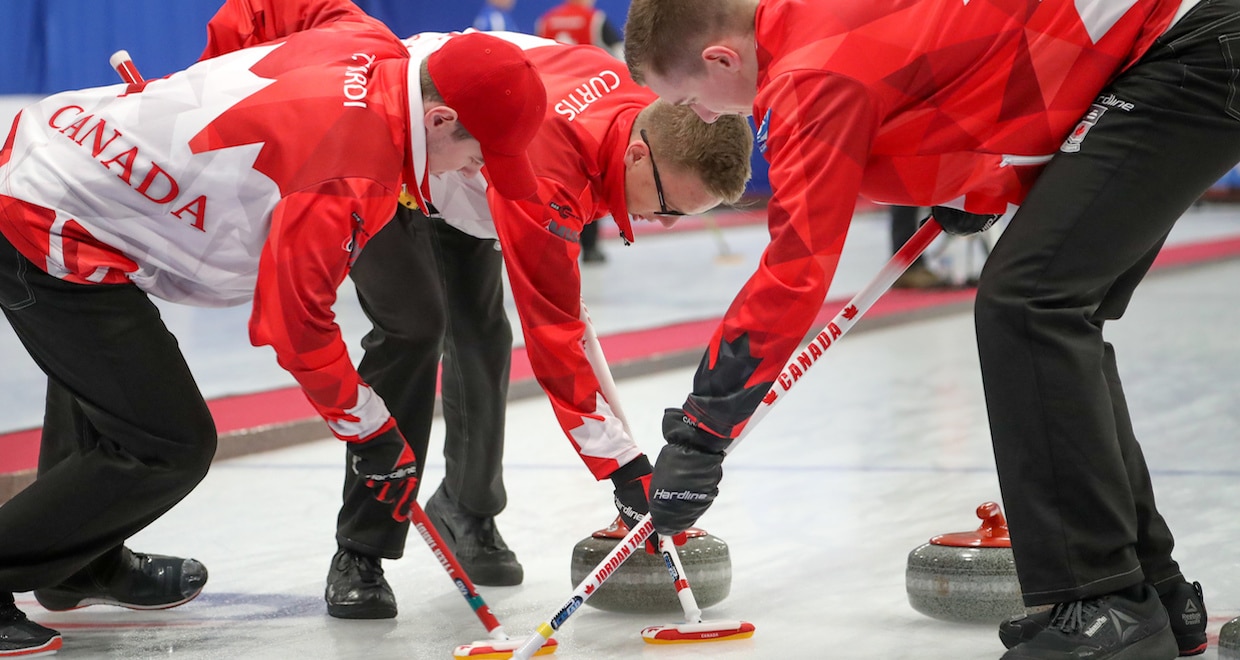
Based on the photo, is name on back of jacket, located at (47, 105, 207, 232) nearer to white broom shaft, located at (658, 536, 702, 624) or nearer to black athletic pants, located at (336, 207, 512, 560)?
black athletic pants, located at (336, 207, 512, 560)

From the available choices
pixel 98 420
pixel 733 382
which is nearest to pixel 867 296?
pixel 733 382

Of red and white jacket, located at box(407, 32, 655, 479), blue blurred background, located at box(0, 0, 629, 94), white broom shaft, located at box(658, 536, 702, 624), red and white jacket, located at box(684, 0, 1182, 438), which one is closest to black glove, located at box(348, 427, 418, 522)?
red and white jacket, located at box(407, 32, 655, 479)

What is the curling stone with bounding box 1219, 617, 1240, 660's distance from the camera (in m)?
2.33

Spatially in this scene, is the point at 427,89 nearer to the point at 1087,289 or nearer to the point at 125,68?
the point at 125,68

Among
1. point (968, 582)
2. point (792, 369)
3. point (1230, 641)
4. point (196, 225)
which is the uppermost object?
point (196, 225)

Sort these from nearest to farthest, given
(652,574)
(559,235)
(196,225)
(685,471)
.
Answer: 1. (685,471)
2. (196,225)
3. (559,235)
4. (652,574)

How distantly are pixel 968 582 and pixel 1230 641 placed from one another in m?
0.47

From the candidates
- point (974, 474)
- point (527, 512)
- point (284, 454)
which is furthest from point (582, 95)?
point (284, 454)

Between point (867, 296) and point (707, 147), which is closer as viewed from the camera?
point (867, 296)

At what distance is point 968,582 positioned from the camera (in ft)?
8.68

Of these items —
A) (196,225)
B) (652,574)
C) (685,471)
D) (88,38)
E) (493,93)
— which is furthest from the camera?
(88,38)

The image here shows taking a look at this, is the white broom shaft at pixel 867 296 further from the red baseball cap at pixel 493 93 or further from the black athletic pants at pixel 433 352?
the black athletic pants at pixel 433 352

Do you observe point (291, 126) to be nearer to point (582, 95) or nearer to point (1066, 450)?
point (582, 95)

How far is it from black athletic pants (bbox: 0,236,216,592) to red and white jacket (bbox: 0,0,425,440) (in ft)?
0.20
